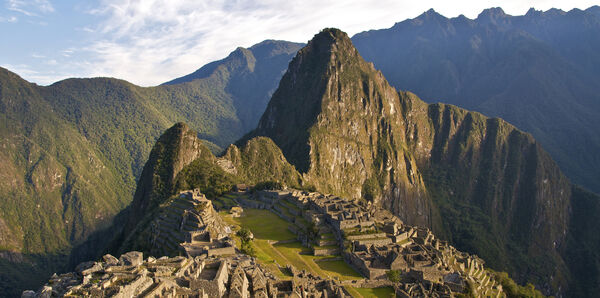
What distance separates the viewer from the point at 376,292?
48.0 meters

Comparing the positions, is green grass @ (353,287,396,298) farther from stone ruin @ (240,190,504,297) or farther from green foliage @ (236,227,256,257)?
green foliage @ (236,227,256,257)

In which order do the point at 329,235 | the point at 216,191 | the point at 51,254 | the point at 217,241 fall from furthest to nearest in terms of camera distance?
the point at 51,254, the point at 216,191, the point at 329,235, the point at 217,241

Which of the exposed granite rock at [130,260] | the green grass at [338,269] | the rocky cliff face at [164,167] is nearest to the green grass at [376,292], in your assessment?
the green grass at [338,269]

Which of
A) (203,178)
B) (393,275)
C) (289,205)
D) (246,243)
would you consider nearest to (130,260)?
(246,243)

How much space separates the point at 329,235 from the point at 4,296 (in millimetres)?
115834

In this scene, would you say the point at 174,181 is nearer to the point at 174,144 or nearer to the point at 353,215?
the point at 174,144

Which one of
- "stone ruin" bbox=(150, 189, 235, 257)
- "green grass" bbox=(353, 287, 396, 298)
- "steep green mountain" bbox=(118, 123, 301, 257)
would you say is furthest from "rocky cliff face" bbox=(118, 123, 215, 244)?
"green grass" bbox=(353, 287, 396, 298)

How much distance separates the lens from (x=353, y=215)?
67375 mm

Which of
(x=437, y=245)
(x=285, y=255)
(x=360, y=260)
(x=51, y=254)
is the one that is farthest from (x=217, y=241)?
(x=51, y=254)

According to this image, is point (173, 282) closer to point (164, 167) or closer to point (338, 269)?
point (338, 269)

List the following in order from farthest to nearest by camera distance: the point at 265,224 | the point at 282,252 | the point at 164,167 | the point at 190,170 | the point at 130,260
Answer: the point at 164,167 → the point at 190,170 → the point at 265,224 → the point at 282,252 → the point at 130,260

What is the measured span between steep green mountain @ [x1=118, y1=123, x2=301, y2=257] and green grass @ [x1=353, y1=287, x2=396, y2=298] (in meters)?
47.3

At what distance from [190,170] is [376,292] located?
77022mm

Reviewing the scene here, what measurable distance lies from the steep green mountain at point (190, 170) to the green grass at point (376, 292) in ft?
155
